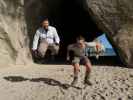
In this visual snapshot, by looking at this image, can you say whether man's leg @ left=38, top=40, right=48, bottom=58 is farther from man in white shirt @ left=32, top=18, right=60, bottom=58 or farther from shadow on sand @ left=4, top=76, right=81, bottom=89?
shadow on sand @ left=4, top=76, right=81, bottom=89

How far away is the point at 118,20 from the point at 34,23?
123 inches

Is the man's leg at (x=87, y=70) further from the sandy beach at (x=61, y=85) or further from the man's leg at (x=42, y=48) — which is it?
the man's leg at (x=42, y=48)

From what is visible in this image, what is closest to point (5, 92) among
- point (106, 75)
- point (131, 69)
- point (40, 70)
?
point (40, 70)

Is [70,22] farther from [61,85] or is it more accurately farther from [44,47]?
[61,85]

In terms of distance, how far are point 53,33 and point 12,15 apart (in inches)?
111

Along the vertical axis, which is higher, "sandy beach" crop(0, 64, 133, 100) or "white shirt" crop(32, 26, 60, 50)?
"white shirt" crop(32, 26, 60, 50)

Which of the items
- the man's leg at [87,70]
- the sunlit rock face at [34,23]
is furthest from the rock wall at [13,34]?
the man's leg at [87,70]

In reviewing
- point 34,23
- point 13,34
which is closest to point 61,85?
point 13,34

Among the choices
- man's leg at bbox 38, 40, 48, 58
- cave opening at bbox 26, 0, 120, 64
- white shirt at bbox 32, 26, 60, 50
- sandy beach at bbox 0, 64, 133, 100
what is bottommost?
sandy beach at bbox 0, 64, 133, 100

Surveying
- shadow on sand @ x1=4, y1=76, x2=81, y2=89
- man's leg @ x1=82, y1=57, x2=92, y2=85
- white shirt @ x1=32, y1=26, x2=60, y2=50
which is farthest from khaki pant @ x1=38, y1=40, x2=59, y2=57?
man's leg @ x1=82, y1=57, x2=92, y2=85

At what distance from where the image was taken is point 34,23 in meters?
14.2

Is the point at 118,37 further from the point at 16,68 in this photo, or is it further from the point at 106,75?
the point at 16,68

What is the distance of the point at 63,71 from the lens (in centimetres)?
1202

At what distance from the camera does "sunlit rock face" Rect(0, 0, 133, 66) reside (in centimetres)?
1239
